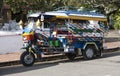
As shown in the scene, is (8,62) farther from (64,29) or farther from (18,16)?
(18,16)

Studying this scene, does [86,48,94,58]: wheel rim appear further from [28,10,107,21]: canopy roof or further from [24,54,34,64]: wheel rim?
[24,54,34,64]: wheel rim

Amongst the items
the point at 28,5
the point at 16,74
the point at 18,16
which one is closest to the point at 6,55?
the point at 16,74

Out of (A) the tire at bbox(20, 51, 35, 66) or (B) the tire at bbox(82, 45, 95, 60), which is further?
(B) the tire at bbox(82, 45, 95, 60)

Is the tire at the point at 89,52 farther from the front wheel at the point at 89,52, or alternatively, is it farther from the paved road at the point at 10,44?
the paved road at the point at 10,44

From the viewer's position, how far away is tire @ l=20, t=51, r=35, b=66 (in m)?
14.7

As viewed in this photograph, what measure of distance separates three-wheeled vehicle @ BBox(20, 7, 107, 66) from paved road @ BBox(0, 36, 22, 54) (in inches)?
121

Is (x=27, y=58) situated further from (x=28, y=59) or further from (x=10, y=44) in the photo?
(x=10, y=44)

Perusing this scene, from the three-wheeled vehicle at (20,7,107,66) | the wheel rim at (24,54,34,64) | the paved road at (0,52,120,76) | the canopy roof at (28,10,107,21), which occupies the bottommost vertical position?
the paved road at (0,52,120,76)

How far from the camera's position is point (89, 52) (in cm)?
1678

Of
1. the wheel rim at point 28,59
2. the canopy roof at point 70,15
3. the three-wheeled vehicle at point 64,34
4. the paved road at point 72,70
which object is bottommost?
the paved road at point 72,70

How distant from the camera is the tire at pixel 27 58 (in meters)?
14.7

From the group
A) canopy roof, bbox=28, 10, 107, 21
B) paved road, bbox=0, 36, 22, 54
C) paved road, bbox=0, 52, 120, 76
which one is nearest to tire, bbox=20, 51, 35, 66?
paved road, bbox=0, 52, 120, 76

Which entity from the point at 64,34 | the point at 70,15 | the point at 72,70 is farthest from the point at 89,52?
the point at 72,70

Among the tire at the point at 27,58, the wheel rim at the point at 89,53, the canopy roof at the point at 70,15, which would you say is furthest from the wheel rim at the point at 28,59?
the wheel rim at the point at 89,53
